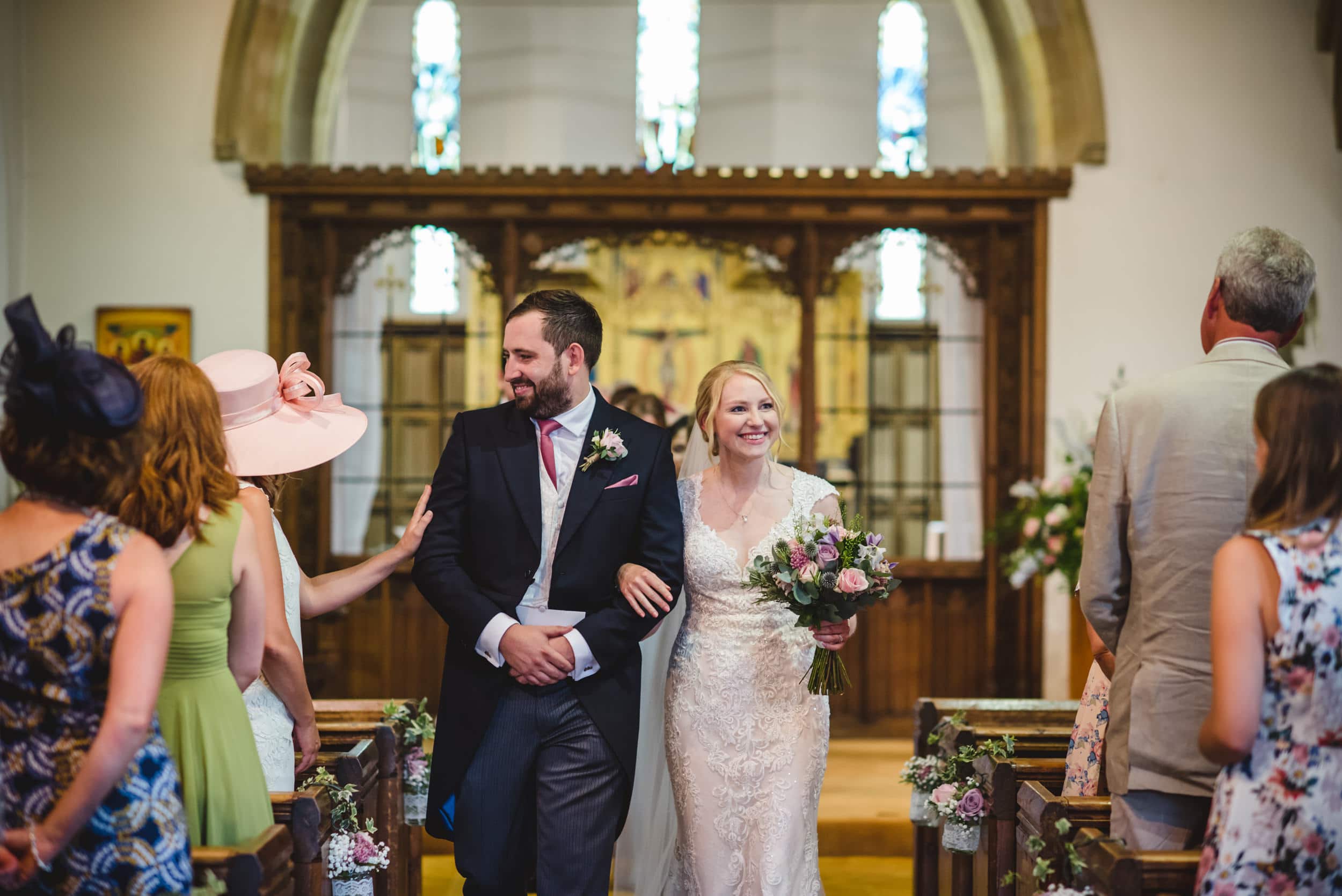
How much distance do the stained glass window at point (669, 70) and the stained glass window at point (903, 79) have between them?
1.81 meters

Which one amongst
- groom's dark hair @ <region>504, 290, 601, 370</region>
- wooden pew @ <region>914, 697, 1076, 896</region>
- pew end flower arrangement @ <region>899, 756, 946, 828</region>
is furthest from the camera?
wooden pew @ <region>914, 697, 1076, 896</region>

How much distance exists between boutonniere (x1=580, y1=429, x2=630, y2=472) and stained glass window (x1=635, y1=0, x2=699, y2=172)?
349 inches

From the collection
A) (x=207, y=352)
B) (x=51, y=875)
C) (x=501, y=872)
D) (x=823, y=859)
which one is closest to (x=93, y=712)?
(x=51, y=875)

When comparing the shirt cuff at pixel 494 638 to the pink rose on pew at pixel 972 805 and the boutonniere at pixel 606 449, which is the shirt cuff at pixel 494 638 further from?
the pink rose on pew at pixel 972 805

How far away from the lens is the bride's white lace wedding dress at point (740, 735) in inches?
133

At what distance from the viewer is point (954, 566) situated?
23.7 ft

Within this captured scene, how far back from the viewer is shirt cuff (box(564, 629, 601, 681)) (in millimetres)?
2924

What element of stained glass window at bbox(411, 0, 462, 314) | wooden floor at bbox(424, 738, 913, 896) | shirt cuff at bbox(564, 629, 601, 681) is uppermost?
stained glass window at bbox(411, 0, 462, 314)

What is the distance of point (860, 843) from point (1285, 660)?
356cm

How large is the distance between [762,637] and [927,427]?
4539 mm

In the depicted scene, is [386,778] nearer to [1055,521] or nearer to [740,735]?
[740,735]

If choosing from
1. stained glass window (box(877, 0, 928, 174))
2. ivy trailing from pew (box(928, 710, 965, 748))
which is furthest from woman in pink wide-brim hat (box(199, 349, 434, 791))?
stained glass window (box(877, 0, 928, 174))

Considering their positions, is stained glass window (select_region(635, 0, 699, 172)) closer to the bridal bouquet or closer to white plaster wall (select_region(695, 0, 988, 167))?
white plaster wall (select_region(695, 0, 988, 167))

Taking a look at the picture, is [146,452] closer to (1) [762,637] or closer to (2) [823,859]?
(1) [762,637]
